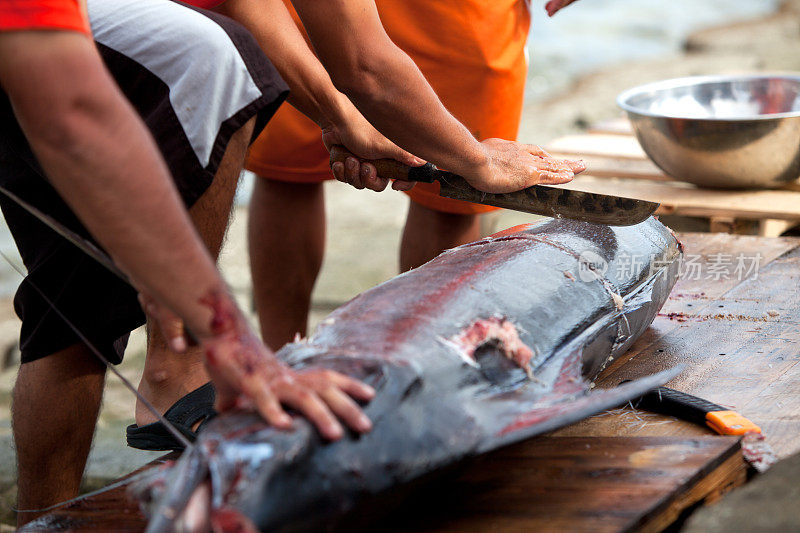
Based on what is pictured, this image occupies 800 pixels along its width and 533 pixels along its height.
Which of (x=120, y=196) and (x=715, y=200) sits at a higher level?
(x=120, y=196)

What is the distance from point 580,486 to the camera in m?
1.73

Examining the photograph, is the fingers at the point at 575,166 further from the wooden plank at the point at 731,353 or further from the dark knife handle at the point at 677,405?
the dark knife handle at the point at 677,405

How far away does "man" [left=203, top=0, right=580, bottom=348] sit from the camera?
2.46m

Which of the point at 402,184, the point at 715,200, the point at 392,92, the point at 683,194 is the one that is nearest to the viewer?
the point at 392,92

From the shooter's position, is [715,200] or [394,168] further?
[715,200]

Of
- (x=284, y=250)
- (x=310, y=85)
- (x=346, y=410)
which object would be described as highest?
(x=310, y=85)

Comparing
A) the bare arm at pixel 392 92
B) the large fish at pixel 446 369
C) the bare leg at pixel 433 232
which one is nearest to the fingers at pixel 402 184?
the bare arm at pixel 392 92

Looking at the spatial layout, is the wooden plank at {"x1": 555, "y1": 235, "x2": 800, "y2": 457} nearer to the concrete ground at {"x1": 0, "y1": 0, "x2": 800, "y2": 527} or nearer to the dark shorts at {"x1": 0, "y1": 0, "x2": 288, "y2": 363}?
the dark shorts at {"x1": 0, "y1": 0, "x2": 288, "y2": 363}

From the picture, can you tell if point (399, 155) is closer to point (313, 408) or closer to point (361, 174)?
point (361, 174)

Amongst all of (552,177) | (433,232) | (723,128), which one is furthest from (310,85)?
(723,128)

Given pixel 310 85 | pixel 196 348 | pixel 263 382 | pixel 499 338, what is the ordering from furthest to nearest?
pixel 310 85, pixel 196 348, pixel 499 338, pixel 263 382

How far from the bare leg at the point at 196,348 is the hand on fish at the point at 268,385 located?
0.55m

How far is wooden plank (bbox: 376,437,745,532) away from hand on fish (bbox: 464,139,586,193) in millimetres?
774

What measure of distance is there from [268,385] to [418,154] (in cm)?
112
